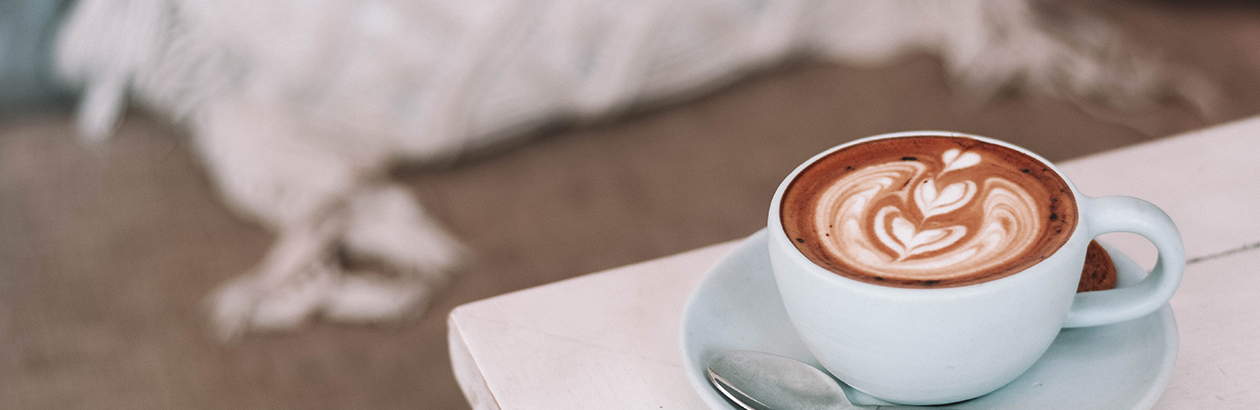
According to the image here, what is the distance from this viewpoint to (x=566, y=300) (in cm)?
45

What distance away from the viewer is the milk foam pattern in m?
0.32

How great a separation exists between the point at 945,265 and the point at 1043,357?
8 cm

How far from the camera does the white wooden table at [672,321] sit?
38 centimetres

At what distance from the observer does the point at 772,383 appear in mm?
339

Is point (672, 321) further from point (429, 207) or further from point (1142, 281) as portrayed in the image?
point (429, 207)

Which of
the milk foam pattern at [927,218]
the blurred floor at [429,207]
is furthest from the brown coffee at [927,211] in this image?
the blurred floor at [429,207]

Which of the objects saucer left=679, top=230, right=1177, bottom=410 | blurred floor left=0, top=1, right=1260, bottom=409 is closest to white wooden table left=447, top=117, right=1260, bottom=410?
saucer left=679, top=230, right=1177, bottom=410

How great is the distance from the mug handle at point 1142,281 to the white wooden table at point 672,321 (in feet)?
0.17

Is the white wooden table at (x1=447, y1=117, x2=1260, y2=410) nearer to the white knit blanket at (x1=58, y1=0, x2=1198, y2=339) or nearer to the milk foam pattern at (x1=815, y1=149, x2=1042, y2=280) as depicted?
the milk foam pattern at (x1=815, y1=149, x2=1042, y2=280)

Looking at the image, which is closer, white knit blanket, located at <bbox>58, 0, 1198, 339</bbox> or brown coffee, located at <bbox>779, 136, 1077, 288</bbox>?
brown coffee, located at <bbox>779, 136, 1077, 288</bbox>

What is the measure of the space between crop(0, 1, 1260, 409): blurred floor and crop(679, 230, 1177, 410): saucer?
1.62 feet

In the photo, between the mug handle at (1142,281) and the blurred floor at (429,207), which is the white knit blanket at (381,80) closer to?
the blurred floor at (429,207)

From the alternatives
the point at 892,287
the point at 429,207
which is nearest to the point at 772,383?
the point at 892,287

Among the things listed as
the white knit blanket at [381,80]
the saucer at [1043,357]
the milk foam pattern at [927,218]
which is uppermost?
the white knit blanket at [381,80]
